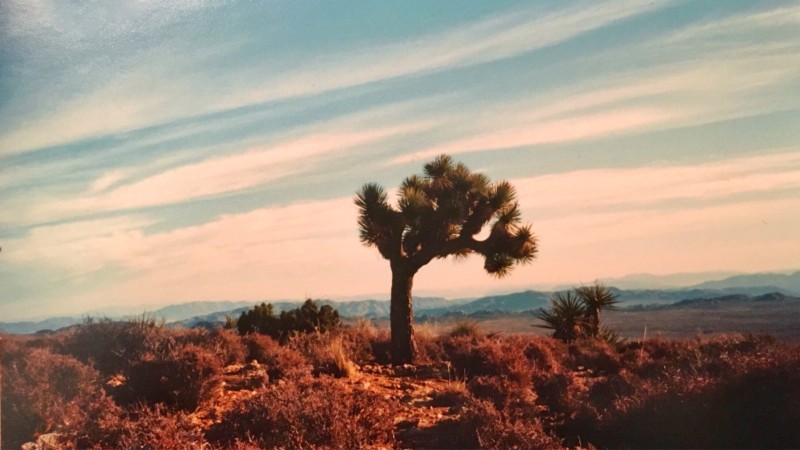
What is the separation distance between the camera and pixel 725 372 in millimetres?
8359

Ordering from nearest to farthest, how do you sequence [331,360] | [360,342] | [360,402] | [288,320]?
[360,402]
[331,360]
[360,342]
[288,320]

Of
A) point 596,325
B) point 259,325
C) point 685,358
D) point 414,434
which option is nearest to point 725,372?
point 685,358

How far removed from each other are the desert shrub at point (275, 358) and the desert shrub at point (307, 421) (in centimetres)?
244

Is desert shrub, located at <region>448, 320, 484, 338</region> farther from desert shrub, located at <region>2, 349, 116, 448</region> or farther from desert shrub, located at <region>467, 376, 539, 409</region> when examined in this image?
desert shrub, located at <region>2, 349, 116, 448</region>

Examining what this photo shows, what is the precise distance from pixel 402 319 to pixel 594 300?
352 inches

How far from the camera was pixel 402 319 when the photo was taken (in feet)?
51.8

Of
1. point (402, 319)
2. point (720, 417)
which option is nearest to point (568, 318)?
point (402, 319)

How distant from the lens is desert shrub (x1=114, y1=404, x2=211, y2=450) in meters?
7.23

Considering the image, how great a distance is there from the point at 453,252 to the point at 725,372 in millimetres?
8801

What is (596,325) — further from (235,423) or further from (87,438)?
(87,438)

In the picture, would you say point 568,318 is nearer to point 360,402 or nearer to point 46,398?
point 360,402

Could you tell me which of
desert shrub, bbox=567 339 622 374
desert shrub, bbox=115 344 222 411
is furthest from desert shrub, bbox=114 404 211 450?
desert shrub, bbox=567 339 622 374

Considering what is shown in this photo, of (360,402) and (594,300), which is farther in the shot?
(594,300)

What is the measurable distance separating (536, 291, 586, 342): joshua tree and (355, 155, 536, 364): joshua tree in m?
5.58
